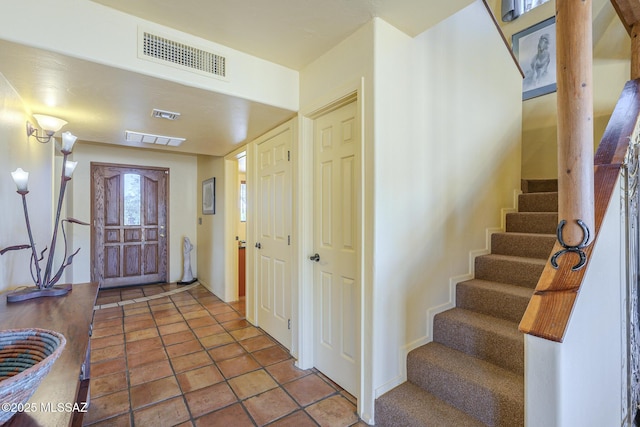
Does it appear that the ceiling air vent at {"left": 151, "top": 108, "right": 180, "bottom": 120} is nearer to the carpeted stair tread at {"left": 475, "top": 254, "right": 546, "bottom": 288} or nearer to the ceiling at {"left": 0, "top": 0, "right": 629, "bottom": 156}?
the ceiling at {"left": 0, "top": 0, "right": 629, "bottom": 156}

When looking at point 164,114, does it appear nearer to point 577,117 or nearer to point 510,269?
point 577,117

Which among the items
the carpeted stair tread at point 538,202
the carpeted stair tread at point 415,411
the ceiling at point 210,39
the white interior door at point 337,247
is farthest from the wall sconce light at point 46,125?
the carpeted stair tread at point 538,202

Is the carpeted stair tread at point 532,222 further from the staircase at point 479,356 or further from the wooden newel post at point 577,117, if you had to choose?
the wooden newel post at point 577,117

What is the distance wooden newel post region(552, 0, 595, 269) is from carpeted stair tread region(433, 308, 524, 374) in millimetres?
937

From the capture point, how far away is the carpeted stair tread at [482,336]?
1.66 metres

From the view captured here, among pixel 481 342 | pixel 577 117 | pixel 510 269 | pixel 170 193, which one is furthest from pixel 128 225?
pixel 577 117

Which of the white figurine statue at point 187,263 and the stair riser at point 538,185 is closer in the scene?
the stair riser at point 538,185

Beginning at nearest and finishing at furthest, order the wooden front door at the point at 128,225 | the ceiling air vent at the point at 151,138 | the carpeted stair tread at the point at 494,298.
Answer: the carpeted stair tread at the point at 494,298 < the ceiling air vent at the point at 151,138 < the wooden front door at the point at 128,225

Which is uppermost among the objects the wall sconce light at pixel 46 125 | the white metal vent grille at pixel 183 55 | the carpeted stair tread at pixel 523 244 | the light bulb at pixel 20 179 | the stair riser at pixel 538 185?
the white metal vent grille at pixel 183 55

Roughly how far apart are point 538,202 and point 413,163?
5.45 feet

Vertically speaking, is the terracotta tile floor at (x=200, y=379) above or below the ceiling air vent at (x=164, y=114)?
below

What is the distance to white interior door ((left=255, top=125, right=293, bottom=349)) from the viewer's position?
2.70 meters

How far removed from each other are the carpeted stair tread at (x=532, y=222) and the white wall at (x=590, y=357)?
120cm

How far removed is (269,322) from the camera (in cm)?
303
